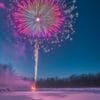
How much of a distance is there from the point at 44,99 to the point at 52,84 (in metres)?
9.75

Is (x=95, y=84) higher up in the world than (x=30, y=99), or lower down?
higher up

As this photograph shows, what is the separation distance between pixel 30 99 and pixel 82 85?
13.8 meters

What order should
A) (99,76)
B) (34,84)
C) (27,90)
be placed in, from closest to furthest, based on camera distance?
(34,84) < (27,90) < (99,76)

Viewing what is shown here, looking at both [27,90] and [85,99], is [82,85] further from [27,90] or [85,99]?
[85,99]

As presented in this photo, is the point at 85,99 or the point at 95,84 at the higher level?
the point at 95,84

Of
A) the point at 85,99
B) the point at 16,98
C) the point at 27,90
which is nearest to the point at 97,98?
the point at 85,99

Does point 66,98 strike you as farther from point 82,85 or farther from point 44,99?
point 82,85

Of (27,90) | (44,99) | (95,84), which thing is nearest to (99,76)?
(95,84)

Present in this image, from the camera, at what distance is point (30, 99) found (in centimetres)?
2772

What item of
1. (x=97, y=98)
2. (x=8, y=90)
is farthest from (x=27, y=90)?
(x=97, y=98)

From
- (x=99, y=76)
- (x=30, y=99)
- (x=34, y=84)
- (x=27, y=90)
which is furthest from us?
(x=99, y=76)

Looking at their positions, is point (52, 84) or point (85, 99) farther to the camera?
point (52, 84)

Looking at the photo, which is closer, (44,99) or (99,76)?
(44,99)

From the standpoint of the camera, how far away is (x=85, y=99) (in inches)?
1116
